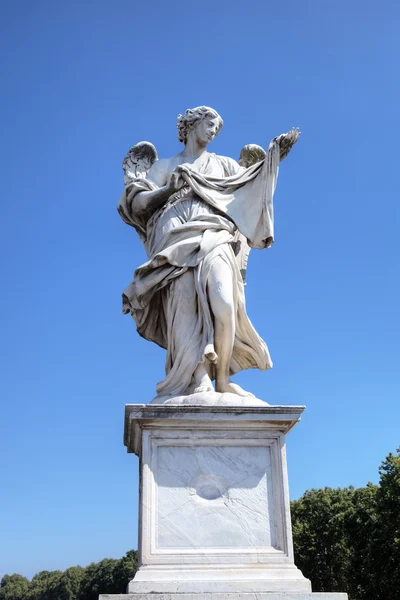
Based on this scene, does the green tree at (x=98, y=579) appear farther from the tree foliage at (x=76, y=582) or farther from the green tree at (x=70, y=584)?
the green tree at (x=70, y=584)

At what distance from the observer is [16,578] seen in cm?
10862

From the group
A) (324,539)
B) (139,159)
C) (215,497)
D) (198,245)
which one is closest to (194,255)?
(198,245)

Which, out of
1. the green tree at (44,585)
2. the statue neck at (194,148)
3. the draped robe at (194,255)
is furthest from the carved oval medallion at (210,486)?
the green tree at (44,585)

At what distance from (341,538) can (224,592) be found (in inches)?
1244

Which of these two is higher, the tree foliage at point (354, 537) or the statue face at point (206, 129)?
the statue face at point (206, 129)

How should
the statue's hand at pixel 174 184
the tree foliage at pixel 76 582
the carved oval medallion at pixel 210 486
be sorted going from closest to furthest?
the carved oval medallion at pixel 210 486 < the statue's hand at pixel 174 184 < the tree foliage at pixel 76 582

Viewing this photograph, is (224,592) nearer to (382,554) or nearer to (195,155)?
(195,155)

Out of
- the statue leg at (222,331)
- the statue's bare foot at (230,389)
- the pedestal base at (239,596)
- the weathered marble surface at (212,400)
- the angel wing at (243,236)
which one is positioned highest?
the angel wing at (243,236)

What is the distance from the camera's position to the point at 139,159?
838 cm

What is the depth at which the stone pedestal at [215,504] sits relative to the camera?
5.42 metres

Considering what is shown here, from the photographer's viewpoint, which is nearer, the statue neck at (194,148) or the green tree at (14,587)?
the statue neck at (194,148)

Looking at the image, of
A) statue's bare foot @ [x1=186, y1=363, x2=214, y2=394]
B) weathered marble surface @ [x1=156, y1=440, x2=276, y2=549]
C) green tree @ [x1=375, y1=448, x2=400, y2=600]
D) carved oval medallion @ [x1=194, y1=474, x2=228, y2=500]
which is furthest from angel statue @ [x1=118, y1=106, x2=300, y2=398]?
green tree @ [x1=375, y1=448, x2=400, y2=600]

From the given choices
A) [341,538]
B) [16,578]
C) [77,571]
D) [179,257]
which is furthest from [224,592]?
[16,578]

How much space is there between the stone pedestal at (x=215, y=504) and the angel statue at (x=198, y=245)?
1.82 ft
